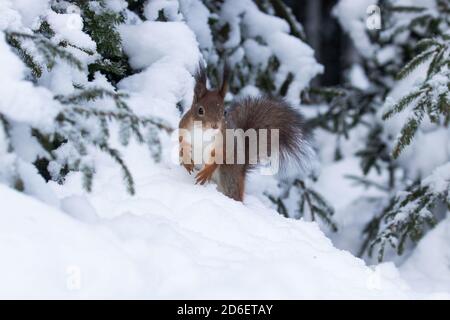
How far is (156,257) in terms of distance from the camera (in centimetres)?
204

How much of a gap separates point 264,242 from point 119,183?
0.67 metres

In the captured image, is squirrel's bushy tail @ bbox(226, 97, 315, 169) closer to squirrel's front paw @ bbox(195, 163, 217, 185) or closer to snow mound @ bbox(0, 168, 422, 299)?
squirrel's front paw @ bbox(195, 163, 217, 185)

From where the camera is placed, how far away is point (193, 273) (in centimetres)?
200

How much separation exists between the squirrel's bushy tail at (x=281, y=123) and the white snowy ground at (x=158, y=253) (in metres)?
0.67

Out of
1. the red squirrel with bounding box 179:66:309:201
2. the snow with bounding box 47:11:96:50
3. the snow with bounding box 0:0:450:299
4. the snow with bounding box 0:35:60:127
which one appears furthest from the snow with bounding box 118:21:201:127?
the snow with bounding box 0:35:60:127

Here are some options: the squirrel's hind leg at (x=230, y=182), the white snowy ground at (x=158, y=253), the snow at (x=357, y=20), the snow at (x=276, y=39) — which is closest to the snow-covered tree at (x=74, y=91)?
the white snowy ground at (x=158, y=253)

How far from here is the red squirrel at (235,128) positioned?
308 cm

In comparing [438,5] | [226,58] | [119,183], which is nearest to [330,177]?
[438,5]

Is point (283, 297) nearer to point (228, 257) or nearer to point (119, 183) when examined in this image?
point (228, 257)

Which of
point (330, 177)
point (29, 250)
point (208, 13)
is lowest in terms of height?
point (330, 177)

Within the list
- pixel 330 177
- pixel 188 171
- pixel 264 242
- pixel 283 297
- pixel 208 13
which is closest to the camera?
pixel 283 297

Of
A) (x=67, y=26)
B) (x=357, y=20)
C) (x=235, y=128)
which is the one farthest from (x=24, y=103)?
(x=357, y=20)

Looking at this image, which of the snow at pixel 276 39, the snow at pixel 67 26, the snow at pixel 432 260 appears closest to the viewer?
the snow at pixel 67 26

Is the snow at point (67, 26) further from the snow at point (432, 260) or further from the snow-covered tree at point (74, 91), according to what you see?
the snow at point (432, 260)
